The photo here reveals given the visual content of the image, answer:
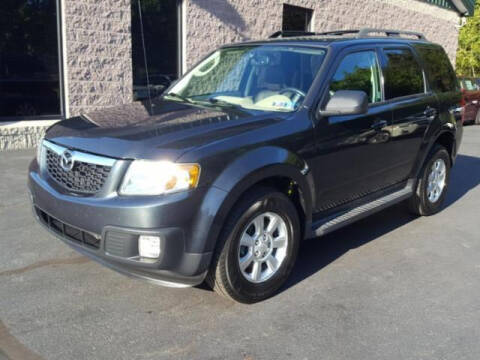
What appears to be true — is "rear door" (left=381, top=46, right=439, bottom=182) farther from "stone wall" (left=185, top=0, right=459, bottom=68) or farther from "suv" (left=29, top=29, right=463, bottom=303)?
"stone wall" (left=185, top=0, right=459, bottom=68)

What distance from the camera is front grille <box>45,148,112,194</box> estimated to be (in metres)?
3.10

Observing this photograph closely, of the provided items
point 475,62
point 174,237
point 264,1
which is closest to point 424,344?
point 174,237

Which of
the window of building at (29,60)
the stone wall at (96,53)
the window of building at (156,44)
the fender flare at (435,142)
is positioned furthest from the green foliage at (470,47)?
the window of building at (29,60)

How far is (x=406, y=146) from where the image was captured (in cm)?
492

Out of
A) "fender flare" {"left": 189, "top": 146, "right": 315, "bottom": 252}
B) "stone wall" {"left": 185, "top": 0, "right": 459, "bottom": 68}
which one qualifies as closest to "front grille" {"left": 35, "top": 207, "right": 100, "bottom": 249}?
"fender flare" {"left": 189, "top": 146, "right": 315, "bottom": 252}

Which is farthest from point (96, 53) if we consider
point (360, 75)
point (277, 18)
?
point (360, 75)

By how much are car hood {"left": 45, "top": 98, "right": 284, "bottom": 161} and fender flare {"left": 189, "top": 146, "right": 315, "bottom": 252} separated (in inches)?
8.5

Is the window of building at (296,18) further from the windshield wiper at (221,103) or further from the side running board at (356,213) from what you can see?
the windshield wiper at (221,103)

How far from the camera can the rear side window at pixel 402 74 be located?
475 cm

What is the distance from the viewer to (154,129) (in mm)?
3352

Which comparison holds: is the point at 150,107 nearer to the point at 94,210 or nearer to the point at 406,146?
the point at 94,210

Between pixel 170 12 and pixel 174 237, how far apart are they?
326 inches

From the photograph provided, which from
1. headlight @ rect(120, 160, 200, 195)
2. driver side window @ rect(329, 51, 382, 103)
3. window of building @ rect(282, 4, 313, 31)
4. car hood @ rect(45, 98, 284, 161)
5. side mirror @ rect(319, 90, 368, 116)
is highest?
window of building @ rect(282, 4, 313, 31)

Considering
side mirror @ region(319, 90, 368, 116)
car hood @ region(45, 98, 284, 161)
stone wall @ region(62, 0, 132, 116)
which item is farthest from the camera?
stone wall @ region(62, 0, 132, 116)
